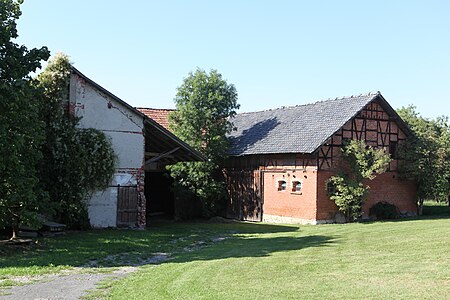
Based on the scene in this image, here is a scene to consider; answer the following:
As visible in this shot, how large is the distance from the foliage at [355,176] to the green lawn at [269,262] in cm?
Result: 384

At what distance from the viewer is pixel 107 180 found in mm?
20141

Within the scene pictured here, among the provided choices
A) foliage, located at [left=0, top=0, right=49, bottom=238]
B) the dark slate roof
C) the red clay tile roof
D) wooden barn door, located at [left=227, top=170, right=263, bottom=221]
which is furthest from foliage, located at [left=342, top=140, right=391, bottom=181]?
foliage, located at [left=0, top=0, right=49, bottom=238]

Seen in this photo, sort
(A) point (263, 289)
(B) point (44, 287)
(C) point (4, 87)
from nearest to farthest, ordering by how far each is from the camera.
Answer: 1. (A) point (263, 289)
2. (B) point (44, 287)
3. (C) point (4, 87)

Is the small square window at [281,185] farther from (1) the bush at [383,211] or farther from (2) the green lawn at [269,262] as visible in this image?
(2) the green lawn at [269,262]

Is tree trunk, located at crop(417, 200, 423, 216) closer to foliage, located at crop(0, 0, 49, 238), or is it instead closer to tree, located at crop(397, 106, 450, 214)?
tree, located at crop(397, 106, 450, 214)

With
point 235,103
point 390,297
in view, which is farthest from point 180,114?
point 390,297

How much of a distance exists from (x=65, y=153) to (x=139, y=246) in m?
5.73

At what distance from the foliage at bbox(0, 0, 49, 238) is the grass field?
149cm

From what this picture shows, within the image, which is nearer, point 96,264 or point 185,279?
point 185,279

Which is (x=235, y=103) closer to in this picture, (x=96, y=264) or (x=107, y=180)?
(x=107, y=180)

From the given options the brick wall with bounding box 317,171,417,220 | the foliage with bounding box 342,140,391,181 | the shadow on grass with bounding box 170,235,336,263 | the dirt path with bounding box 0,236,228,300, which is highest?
the foliage with bounding box 342,140,391,181

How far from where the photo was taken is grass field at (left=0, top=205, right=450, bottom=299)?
8.97m

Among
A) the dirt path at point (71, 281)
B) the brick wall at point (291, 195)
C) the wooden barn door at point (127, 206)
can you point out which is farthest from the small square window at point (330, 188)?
the dirt path at point (71, 281)

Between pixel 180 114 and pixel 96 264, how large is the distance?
16.3m
